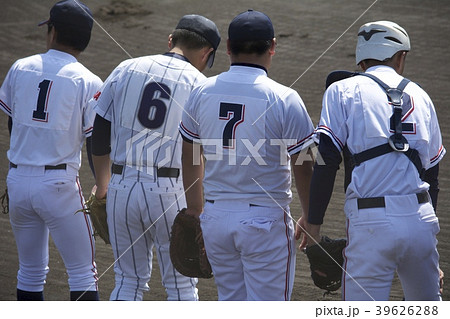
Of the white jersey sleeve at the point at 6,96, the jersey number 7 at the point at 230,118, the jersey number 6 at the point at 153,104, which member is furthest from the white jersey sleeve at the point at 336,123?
the white jersey sleeve at the point at 6,96

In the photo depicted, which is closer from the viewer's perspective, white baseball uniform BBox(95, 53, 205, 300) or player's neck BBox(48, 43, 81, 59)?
white baseball uniform BBox(95, 53, 205, 300)

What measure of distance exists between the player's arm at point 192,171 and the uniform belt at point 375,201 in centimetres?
92

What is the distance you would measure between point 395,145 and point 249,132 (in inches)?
28.2

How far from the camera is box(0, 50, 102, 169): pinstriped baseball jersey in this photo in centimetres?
436

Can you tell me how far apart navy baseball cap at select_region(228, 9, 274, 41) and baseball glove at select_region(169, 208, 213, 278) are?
990 millimetres

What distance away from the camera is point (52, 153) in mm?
4375

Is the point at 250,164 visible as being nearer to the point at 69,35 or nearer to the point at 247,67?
the point at 247,67

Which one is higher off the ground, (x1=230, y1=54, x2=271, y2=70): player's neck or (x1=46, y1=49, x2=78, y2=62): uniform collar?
(x1=230, y1=54, x2=271, y2=70): player's neck

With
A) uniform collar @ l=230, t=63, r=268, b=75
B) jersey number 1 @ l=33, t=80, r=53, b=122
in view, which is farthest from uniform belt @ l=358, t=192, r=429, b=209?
jersey number 1 @ l=33, t=80, r=53, b=122

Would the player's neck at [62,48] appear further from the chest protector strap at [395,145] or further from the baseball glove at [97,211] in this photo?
the chest protector strap at [395,145]

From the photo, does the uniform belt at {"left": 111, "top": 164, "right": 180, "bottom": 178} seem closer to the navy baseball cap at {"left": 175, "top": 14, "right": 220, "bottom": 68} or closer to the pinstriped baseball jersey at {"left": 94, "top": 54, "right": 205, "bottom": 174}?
the pinstriped baseball jersey at {"left": 94, "top": 54, "right": 205, "bottom": 174}

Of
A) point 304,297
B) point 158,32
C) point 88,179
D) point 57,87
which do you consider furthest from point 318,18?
point 57,87

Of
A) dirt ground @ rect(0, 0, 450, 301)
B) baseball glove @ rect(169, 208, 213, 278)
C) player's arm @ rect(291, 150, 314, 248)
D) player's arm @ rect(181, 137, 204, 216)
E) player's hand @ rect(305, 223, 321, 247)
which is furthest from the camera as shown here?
dirt ground @ rect(0, 0, 450, 301)

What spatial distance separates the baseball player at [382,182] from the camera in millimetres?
3541
